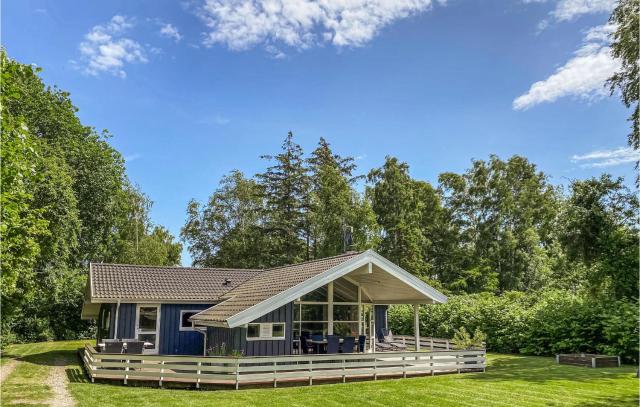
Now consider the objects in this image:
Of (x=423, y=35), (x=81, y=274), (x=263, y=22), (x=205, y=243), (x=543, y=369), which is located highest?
(x=423, y=35)

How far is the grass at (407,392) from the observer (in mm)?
10594

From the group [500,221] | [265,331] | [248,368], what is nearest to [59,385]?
[248,368]

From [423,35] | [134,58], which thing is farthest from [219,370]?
[423,35]

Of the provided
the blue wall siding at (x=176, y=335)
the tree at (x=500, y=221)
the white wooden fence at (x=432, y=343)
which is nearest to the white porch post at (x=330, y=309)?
the blue wall siding at (x=176, y=335)

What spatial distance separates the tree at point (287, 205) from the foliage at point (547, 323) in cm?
1442

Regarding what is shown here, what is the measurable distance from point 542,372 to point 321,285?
286 inches

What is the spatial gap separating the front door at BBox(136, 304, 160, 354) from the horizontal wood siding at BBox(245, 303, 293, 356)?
5.29 meters

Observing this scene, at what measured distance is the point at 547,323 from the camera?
19.5 meters

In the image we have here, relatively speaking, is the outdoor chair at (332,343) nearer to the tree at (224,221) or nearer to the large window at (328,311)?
the large window at (328,311)

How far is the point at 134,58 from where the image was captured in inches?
687

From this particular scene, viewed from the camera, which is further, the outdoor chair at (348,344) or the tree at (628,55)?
the tree at (628,55)

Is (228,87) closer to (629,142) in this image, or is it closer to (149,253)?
(629,142)

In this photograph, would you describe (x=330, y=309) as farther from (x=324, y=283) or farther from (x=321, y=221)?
(x=321, y=221)

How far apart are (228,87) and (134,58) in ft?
13.9
